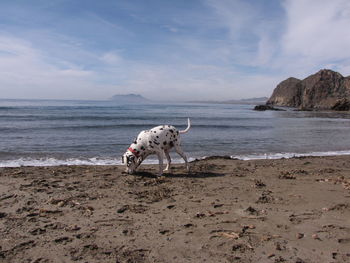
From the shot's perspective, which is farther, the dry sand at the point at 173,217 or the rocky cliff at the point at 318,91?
the rocky cliff at the point at 318,91

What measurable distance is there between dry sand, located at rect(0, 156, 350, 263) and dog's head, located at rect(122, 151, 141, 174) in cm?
25

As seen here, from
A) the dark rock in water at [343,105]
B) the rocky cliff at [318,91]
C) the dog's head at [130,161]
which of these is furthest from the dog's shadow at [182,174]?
the rocky cliff at [318,91]

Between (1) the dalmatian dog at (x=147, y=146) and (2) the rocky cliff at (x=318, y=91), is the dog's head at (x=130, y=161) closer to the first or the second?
(1) the dalmatian dog at (x=147, y=146)

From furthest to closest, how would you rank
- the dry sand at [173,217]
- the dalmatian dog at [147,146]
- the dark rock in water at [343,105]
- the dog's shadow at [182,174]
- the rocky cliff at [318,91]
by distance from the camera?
1. the rocky cliff at [318,91]
2. the dark rock in water at [343,105]
3. the dog's shadow at [182,174]
4. the dalmatian dog at [147,146]
5. the dry sand at [173,217]

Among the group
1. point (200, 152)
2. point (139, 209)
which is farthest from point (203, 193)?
point (200, 152)

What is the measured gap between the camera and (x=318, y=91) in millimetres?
79375

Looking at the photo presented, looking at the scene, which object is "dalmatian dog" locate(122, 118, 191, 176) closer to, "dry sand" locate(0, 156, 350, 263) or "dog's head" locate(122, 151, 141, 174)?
"dog's head" locate(122, 151, 141, 174)

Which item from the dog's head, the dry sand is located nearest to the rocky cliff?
the dry sand

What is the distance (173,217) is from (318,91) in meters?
85.7

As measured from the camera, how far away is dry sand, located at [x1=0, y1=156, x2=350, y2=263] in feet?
12.7

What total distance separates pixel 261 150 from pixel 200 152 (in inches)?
126

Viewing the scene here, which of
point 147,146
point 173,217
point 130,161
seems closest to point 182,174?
point 147,146

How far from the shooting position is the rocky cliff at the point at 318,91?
74.8 metres

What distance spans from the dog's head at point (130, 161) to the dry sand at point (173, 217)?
0.82 ft
